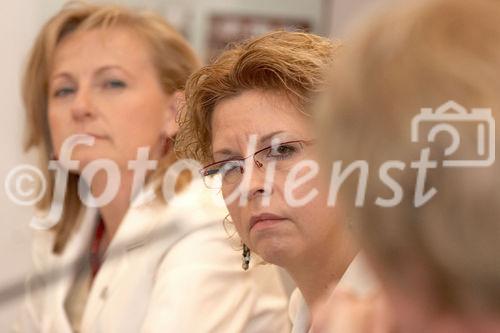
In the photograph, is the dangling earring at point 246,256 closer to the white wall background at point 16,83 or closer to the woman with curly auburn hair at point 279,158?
the woman with curly auburn hair at point 279,158

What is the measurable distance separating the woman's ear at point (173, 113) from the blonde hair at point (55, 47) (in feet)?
Answer: 0.09

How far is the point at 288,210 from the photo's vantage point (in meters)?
0.61

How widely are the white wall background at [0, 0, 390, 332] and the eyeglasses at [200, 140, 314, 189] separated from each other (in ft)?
0.84

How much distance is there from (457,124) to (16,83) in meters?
0.72

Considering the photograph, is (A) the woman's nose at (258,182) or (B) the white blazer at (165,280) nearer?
(A) the woman's nose at (258,182)

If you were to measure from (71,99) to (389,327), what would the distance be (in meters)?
0.58

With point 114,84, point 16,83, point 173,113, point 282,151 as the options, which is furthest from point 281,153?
point 16,83

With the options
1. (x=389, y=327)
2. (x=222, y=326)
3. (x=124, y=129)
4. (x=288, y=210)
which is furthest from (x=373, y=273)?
(x=124, y=129)

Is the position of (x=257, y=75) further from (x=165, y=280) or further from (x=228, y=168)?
(x=165, y=280)

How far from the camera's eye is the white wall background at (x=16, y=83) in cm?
88

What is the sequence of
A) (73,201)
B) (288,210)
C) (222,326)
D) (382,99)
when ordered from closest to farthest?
(382,99) < (288,210) < (222,326) < (73,201)

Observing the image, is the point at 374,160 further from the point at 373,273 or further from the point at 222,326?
the point at 222,326

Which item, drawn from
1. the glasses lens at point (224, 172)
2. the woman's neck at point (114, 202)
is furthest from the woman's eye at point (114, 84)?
the glasses lens at point (224, 172)

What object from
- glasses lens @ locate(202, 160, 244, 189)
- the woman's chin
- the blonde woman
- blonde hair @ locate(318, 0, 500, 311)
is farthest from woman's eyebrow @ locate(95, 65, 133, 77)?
blonde hair @ locate(318, 0, 500, 311)
